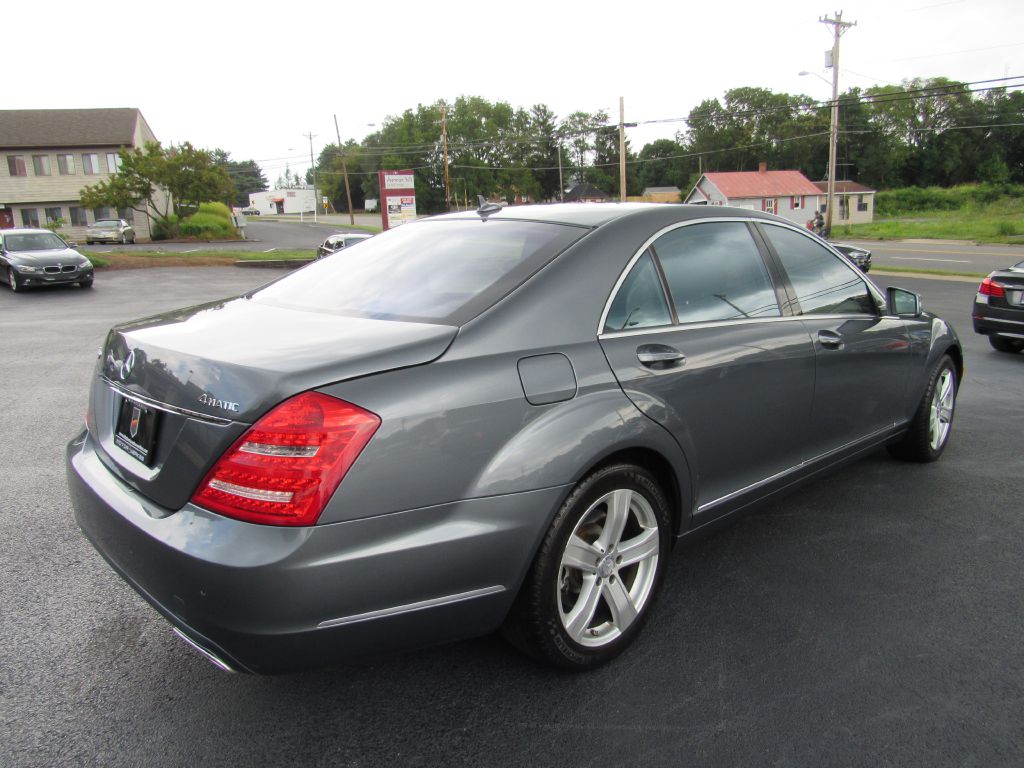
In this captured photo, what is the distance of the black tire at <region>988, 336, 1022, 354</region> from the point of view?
9258 millimetres

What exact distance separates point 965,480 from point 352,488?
411 centimetres

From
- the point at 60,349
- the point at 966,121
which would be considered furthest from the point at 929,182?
the point at 60,349

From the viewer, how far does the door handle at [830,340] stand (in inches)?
142

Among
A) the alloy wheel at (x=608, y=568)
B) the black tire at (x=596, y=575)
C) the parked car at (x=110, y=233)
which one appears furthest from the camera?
the parked car at (x=110, y=233)

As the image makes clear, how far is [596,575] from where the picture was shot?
269cm

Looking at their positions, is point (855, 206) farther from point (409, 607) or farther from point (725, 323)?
point (409, 607)

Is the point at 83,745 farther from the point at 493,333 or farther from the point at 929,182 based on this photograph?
the point at 929,182

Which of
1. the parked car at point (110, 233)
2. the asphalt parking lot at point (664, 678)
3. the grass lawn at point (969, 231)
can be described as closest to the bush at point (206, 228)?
the parked car at point (110, 233)

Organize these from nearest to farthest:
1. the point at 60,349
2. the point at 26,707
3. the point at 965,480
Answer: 1. the point at 26,707
2. the point at 965,480
3. the point at 60,349

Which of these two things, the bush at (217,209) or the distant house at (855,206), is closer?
the bush at (217,209)

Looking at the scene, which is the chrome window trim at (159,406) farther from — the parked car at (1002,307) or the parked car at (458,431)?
the parked car at (1002,307)

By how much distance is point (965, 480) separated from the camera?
4621 millimetres

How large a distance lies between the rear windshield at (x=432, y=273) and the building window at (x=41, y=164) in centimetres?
5497

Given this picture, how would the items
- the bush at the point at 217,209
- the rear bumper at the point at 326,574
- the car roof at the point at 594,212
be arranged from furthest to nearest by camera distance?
the bush at the point at 217,209, the car roof at the point at 594,212, the rear bumper at the point at 326,574
